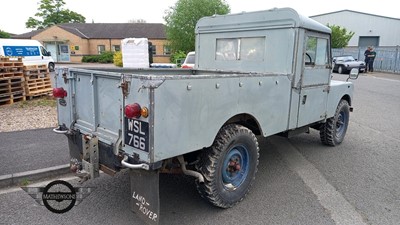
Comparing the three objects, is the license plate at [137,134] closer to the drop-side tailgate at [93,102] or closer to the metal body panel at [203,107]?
the metal body panel at [203,107]

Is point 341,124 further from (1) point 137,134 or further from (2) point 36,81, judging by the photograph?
(2) point 36,81

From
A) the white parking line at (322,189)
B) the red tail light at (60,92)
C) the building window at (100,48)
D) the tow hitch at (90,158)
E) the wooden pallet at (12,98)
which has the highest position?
the building window at (100,48)

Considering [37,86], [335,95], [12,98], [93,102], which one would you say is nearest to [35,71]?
[37,86]

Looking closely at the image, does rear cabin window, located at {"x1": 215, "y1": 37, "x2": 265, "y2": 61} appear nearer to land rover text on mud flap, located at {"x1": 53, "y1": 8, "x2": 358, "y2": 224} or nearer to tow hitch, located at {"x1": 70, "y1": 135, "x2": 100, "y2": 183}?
land rover text on mud flap, located at {"x1": 53, "y1": 8, "x2": 358, "y2": 224}

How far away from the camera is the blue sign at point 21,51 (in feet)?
65.7

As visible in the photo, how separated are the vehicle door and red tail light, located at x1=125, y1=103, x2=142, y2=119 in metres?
2.82

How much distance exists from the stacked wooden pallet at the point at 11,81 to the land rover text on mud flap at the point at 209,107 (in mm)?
6500

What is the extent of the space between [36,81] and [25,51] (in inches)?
528

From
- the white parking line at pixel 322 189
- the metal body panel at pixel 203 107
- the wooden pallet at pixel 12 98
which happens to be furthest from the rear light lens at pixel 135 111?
the wooden pallet at pixel 12 98

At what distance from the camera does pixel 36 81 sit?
10.6 meters

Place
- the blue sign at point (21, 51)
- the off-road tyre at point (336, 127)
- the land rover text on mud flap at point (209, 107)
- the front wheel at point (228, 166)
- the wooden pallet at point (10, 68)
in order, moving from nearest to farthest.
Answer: the land rover text on mud flap at point (209, 107)
the front wheel at point (228, 166)
the off-road tyre at point (336, 127)
the wooden pallet at point (10, 68)
the blue sign at point (21, 51)

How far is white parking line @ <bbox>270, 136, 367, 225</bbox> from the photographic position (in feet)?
11.8

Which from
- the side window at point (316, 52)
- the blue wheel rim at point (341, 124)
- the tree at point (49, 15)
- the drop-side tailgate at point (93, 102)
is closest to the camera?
the drop-side tailgate at point (93, 102)

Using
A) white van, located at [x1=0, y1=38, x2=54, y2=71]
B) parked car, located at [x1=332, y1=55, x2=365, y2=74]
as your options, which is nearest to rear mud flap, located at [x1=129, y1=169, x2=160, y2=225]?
white van, located at [x1=0, y1=38, x2=54, y2=71]
